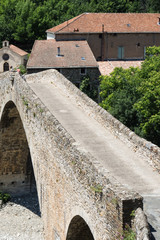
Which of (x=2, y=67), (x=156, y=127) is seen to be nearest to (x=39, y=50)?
(x=2, y=67)

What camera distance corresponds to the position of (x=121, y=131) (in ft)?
53.4

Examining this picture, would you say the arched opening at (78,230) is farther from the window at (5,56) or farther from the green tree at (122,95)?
the window at (5,56)

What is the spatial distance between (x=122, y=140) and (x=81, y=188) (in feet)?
15.4

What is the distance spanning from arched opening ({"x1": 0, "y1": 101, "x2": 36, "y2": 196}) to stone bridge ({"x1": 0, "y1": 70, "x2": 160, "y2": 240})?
1529 mm

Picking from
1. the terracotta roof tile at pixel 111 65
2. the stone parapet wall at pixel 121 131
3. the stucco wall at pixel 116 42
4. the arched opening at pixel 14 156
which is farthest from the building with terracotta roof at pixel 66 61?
the stone parapet wall at pixel 121 131

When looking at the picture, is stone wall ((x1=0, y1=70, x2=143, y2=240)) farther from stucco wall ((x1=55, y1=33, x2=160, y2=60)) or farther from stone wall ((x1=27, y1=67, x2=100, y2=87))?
stucco wall ((x1=55, y1=33, x2=160, y2=60))

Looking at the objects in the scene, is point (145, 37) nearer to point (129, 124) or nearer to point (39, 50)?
point (39, 50)

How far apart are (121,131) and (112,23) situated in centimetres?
3530

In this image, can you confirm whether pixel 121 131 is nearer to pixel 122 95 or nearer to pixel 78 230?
pixel 78 230

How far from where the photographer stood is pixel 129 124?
31391 millimetres

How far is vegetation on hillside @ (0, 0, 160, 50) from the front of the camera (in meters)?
59.9

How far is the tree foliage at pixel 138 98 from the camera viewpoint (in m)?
28.7

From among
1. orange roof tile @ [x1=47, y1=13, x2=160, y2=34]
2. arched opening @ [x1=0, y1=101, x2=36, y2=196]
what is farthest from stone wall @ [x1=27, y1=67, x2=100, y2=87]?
arched opening @ [x1=0, y1=101, x2=36, y2=196]

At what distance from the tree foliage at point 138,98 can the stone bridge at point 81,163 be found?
6987mm
